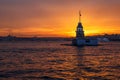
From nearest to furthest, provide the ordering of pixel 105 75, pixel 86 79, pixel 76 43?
pixel 86 79
pixel 105 75
pixel 76 43

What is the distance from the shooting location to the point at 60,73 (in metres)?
33.3

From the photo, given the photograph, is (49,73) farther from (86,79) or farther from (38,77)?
(86,79)

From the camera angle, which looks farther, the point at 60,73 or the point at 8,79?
the point at 60,73

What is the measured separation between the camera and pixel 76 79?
29.0 meters

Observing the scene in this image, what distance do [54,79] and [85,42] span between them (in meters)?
91.2

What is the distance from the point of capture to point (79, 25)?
118750mm

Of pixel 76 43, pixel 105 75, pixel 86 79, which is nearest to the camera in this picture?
pixel 86 79

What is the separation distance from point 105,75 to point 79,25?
87.7m

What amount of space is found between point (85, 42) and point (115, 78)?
90.8 m

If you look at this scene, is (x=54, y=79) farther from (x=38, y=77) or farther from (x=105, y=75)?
(x=105, y=75)

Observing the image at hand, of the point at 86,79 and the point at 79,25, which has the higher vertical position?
the point at 79,25

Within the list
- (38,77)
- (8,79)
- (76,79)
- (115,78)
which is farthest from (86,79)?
(8,79)

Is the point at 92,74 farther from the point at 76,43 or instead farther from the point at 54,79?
the point at 76,43

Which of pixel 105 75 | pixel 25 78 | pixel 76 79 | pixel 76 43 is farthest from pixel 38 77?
pixel 76 43
